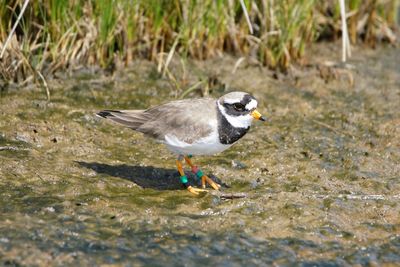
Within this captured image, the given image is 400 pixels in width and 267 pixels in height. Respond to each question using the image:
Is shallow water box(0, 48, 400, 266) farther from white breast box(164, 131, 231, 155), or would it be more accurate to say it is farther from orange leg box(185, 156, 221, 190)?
white breast box(164, 131, 231, 155)

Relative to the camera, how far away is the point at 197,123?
708 centimetres

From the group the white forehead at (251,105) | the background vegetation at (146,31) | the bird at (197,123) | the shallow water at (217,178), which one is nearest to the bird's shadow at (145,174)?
the shallow water at (217,178)

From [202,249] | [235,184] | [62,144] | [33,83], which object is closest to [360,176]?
[235,184]

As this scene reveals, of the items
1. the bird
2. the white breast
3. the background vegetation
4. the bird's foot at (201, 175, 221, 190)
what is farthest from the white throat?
the background vegetation

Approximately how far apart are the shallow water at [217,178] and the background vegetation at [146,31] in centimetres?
24

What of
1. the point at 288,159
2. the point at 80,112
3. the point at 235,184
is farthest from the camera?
the point at 80,112

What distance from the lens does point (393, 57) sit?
435 inches

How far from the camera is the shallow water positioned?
5859 mm

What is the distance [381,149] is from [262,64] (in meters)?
2.34

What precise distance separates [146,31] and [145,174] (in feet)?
8.85

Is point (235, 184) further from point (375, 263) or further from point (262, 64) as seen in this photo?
point (262, 64)

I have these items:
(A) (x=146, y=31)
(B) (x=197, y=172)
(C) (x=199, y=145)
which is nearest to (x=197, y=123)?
(C) (x=199, y=145)

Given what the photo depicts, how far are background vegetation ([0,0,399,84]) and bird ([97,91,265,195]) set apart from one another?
1.86 meters

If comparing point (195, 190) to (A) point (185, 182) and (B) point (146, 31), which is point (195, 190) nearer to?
(A) point (185, 182)
